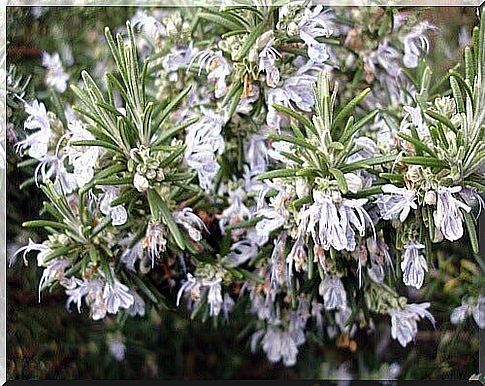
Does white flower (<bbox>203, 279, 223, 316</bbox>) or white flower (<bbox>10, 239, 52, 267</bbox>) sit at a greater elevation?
white flower (<bbox>10, 239, 52, 267</bbox>)

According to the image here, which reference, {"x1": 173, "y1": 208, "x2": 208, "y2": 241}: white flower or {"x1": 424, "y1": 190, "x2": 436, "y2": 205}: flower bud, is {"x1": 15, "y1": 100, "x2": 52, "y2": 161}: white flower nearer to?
{"x1": 173, "y1": 208, "x2": 208, "y2": 241}: white flower

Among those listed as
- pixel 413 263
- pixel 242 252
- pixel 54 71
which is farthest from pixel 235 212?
pixel 54 71

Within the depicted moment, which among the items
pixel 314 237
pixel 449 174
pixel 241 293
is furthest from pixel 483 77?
pixel 241 293

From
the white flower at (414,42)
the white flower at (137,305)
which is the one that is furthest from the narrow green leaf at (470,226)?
the white flower at (137,305)

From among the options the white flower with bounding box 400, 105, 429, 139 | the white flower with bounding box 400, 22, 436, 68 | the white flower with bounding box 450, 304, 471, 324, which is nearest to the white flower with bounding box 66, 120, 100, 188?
the white flower with bounding box 400, 105, 429, 139

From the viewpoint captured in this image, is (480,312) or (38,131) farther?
(480,312)

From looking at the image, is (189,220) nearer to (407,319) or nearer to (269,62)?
(269,62)
